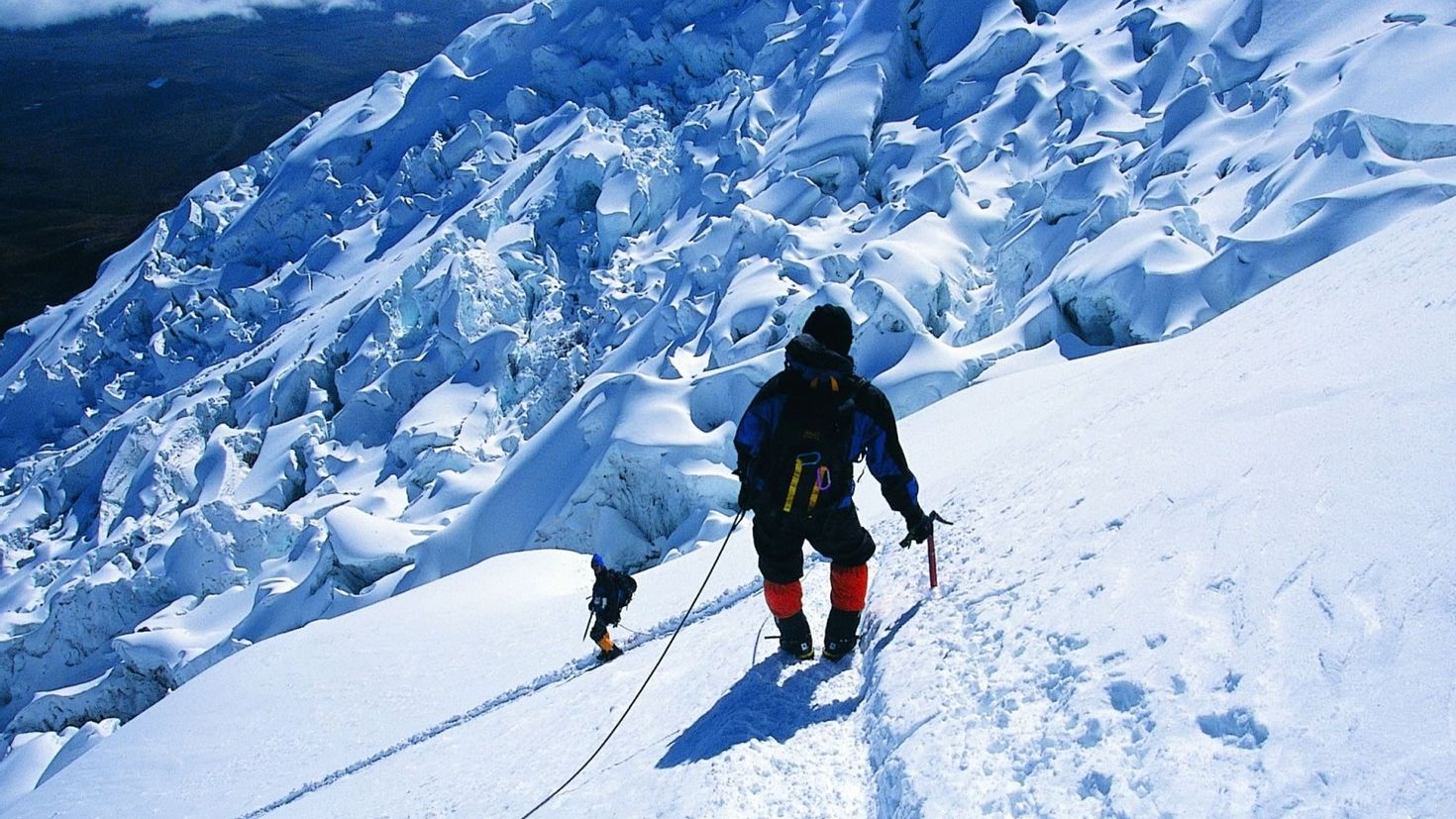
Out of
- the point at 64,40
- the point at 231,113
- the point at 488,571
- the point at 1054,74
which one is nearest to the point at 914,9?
the point at 1054,74

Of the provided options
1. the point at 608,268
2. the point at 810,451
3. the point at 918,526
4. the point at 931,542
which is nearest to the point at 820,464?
the point at 810,451

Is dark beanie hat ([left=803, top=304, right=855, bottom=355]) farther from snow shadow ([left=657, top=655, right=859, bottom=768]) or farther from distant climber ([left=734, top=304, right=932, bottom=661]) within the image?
snow shadow ([left=657, top=655, right=859, bottom=768])

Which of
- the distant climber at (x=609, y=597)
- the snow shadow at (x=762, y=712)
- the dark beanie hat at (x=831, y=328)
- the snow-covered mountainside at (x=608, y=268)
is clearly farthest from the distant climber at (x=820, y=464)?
the snow-covered mountainside at (x=608, y=268)

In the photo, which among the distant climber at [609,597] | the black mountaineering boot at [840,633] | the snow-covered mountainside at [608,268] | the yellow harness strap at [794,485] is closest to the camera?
the yellow harness strap at [794,485]

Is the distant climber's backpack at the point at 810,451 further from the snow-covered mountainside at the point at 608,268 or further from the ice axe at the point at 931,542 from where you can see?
the snow-covered mountainside at the point at 608,268

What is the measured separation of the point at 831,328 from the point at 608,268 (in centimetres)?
1538

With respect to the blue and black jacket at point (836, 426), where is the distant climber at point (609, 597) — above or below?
below

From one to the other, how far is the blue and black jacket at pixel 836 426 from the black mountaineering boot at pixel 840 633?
408 millimetres

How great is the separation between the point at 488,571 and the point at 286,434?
11.0 metres

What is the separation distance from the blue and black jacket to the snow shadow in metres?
0.62

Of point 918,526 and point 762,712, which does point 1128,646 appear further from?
point 762,712

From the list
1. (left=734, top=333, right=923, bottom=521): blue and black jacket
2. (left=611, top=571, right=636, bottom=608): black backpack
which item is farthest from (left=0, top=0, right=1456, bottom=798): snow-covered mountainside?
(left=734, top=333, right=923, bottom=521): blue and black jacket

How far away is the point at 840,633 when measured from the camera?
Result: 119 inches

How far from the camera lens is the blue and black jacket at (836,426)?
269 centimetres
